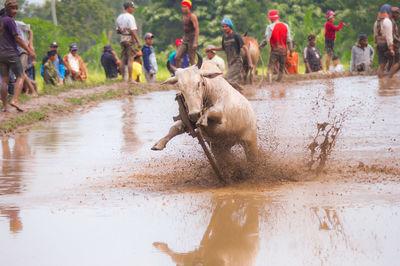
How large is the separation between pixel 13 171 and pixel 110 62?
11.4 meters

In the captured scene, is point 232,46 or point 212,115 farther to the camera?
point 232,46

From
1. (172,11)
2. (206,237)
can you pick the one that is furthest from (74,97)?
(172,11)

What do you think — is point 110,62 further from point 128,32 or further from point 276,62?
point 276,62

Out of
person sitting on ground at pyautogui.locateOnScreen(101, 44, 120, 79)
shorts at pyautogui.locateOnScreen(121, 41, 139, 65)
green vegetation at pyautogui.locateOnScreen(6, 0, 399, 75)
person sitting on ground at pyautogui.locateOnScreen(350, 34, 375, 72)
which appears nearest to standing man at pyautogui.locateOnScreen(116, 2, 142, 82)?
shorts at pyautogui.locateOnScreen(121, 41, 139, 65)

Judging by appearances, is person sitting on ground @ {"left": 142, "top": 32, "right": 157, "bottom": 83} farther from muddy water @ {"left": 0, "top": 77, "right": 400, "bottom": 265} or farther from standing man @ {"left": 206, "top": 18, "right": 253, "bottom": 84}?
muddy water @ {"left": 0, "top": 77, "right": 400, "bottom": 265}

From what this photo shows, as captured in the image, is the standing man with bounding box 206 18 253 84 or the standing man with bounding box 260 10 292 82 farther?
the standing man with bounding box 260 10 292 82

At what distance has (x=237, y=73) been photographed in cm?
1616

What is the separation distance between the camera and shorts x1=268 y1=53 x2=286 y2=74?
688 inches

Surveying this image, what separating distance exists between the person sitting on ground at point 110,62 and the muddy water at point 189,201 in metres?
7.82

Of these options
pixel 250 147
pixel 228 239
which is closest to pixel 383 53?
pixel 250 147

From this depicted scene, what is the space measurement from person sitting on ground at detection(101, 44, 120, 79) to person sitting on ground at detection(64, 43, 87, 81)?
76 centimetres

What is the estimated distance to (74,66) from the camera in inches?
738

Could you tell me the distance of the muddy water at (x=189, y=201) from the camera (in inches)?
195

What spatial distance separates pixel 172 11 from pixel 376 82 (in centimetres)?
1890
